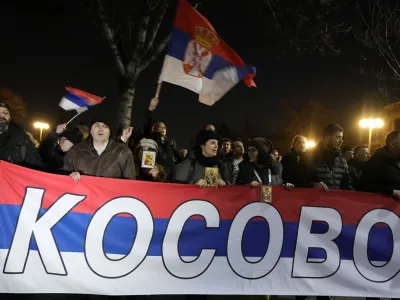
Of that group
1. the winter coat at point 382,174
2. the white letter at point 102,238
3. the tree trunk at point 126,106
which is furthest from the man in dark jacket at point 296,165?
the tree trunk at point 126,106

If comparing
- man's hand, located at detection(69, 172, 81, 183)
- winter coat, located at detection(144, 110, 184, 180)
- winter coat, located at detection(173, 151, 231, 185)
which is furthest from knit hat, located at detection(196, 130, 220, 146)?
man's hand, located at detection(69, 172, 81, 183)

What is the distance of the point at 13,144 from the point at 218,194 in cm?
223

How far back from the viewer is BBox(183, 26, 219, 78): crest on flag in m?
5.00

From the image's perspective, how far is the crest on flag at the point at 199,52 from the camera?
4996 mm

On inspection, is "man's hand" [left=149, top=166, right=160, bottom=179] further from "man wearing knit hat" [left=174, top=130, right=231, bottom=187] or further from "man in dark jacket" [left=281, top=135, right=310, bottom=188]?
"man in dark jacket" [left=281, top=135, right=310, bottom=188]

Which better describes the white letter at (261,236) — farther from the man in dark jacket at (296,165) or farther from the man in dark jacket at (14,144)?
the man in dark jacket at (14,144)

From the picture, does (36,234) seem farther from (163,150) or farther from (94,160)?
(163,150)

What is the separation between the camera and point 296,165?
5.77 metres

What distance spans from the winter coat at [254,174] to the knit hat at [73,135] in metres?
2.29

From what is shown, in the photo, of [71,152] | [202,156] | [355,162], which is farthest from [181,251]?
[355,162]

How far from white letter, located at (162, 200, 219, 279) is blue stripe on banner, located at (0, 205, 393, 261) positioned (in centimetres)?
5

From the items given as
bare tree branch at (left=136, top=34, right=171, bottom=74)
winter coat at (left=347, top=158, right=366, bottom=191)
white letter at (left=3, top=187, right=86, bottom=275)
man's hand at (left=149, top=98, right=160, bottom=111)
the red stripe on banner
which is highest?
bare tree branch at (left=136, top=34, right=171, bottom=74)

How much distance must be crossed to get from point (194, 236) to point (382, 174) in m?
2.27

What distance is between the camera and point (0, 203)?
383 centimetres
